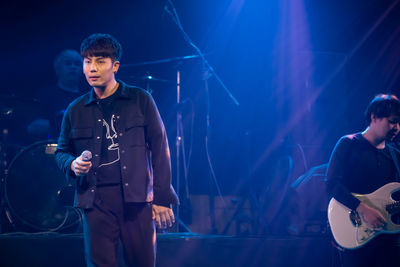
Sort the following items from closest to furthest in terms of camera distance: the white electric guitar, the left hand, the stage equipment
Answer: the left hand < the white electric guitar < the stage equipment

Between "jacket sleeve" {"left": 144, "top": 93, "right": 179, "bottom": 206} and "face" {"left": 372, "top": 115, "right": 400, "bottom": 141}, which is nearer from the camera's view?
"jacket sleeve" {"left": 144, "top": 93, "right": 179, "bottom": 206}

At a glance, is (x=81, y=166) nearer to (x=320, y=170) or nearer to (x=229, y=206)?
(x=320, y=170)

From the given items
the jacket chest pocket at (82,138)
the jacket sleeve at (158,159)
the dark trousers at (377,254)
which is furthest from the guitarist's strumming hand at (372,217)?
the jacket chest pocket at (82,138)

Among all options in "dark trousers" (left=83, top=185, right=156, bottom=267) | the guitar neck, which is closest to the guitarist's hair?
the guitar neck

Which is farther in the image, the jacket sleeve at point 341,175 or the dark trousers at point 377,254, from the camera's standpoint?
the jacket sleeve at point 341,175

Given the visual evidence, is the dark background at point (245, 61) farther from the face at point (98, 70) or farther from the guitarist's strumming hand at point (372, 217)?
the face at point (98, 70)

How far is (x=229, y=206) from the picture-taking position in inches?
248

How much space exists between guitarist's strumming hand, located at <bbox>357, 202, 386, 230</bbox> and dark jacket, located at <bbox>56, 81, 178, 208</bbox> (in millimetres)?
1974

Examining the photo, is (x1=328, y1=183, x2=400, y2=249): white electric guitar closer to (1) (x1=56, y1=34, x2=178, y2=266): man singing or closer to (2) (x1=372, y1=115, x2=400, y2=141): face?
(2) (x1=372, y1=115, x2=400, y2=141): face

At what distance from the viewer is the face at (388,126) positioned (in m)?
3.56

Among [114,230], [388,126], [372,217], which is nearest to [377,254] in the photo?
[372,217]

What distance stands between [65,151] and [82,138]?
0.14 meters

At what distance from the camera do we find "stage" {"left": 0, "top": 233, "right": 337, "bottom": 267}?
3668 millimetres

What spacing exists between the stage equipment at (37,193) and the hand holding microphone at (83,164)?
244 centimetres
